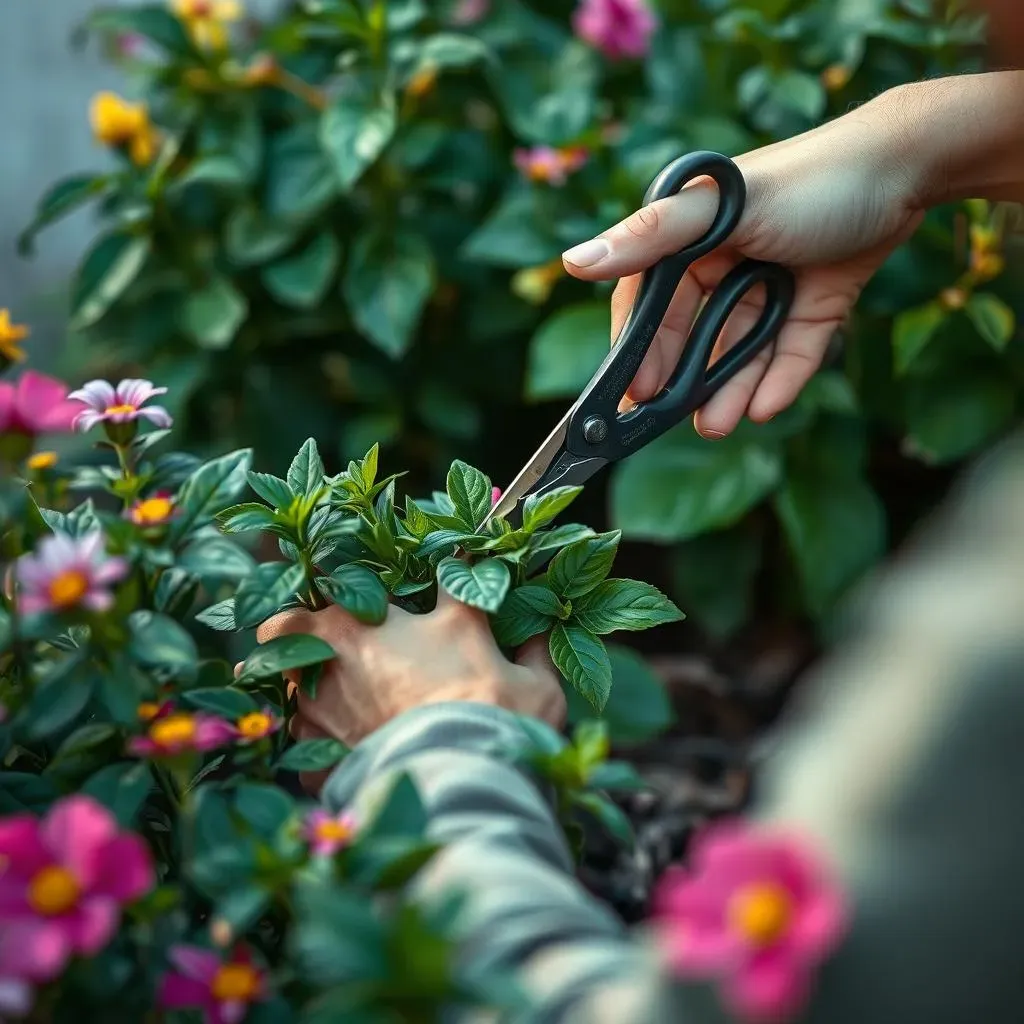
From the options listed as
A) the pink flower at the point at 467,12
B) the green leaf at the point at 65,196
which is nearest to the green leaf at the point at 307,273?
the green leaf at the point at 65,196

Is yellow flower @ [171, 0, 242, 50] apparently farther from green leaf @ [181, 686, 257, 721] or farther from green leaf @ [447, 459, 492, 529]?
green leaf @ [181, 686, 257, 721]

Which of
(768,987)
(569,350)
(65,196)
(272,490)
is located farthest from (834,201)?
(65,196)

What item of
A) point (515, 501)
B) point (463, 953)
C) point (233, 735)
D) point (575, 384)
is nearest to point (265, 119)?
point (575, 384)

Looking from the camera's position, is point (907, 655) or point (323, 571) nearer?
point (907, 655)

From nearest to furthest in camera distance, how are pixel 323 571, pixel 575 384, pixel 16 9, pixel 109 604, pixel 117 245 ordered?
pixel 109 604 → pixel 323 571 → pixel 575 384 → pixel 117 245 → pixel 16 9

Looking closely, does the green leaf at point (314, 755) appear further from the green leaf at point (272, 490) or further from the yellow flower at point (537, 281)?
the yellow flower at point (537, 281)

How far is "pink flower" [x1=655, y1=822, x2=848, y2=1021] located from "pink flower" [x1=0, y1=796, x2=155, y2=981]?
22cm

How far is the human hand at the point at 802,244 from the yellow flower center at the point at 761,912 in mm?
594

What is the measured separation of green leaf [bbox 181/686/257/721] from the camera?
710mm

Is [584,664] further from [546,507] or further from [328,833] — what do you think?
[328,833]

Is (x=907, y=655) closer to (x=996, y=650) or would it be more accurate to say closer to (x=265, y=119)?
(x=996, y=650)

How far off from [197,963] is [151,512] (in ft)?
0.82

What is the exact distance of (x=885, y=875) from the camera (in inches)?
18.2

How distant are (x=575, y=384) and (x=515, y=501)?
0.74 meters
